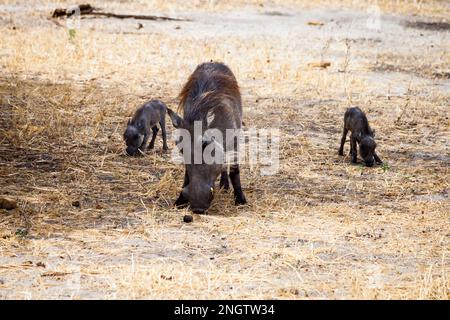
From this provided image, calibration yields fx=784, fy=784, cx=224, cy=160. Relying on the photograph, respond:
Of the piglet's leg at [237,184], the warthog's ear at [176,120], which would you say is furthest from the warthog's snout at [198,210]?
the warthog's ear at [176,120]

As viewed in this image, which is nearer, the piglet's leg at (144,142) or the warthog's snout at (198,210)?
the warthog's snout at (198,210)

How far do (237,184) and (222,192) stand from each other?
492 mm

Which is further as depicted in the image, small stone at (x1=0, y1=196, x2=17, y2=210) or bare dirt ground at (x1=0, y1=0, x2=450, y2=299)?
small stone at (x1=0, y1=196, x2=17, y2=210)

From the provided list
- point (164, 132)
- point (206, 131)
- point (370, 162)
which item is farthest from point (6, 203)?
point (370, 162)

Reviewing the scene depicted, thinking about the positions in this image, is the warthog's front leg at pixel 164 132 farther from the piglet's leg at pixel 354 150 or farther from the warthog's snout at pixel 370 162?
the warthog's snout at pixel 370 162

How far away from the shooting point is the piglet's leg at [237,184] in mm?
6898

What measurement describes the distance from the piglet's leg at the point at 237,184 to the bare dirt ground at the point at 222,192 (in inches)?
5.7

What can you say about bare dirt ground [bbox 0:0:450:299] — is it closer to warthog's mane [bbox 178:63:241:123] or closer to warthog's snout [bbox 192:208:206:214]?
warthog's snout [bbox 192:208:206:214]

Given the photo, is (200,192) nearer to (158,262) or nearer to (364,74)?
(158,262)

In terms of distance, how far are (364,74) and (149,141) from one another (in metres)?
5.01

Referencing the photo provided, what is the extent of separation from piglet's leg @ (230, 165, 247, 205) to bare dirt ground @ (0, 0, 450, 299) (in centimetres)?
14

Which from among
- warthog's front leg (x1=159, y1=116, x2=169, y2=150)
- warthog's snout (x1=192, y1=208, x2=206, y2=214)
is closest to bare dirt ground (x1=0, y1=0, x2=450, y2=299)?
warthog's snout (x1=192, y1=208, x2=206, y2=214)

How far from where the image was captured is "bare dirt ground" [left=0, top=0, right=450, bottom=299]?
5.12 m
